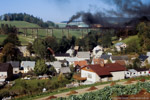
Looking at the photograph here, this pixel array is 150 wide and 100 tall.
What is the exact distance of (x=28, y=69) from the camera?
37125 millimetres

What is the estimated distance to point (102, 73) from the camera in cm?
2439

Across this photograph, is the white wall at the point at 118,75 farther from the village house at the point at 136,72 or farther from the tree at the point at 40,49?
the tree at the point at 40,49

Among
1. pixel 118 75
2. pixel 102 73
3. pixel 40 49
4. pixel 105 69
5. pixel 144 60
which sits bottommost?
pixel 118 75

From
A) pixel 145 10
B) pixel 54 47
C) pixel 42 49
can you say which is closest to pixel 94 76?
pixel 145 10

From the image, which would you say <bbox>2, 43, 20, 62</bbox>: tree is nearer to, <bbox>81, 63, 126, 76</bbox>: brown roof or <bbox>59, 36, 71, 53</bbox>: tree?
<bbox>59, 36, 71, 53</bbox>: tree

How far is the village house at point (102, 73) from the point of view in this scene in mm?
24344

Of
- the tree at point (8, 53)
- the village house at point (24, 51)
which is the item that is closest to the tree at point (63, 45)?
the village house at point (24, 51)

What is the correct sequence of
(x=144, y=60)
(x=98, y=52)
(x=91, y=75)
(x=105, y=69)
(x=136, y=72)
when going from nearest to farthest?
1. (x=91, y=75)
2. (x=105, y=69)
3. (x=136, y=72)
4. (x=144, y=60)
5. (x=98, y=52)

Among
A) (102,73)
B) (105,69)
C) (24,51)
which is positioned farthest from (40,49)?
(102,73)

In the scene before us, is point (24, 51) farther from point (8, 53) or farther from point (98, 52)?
point (98, 52)

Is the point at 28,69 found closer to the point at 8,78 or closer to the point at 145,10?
the point at 8,78

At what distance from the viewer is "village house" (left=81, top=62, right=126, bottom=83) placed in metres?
24.3

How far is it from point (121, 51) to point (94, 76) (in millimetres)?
21133

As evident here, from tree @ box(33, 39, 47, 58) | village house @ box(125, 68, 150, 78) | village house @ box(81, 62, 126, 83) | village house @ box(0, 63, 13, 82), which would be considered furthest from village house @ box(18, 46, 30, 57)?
village house @ box(125, 68, 150, 78)
